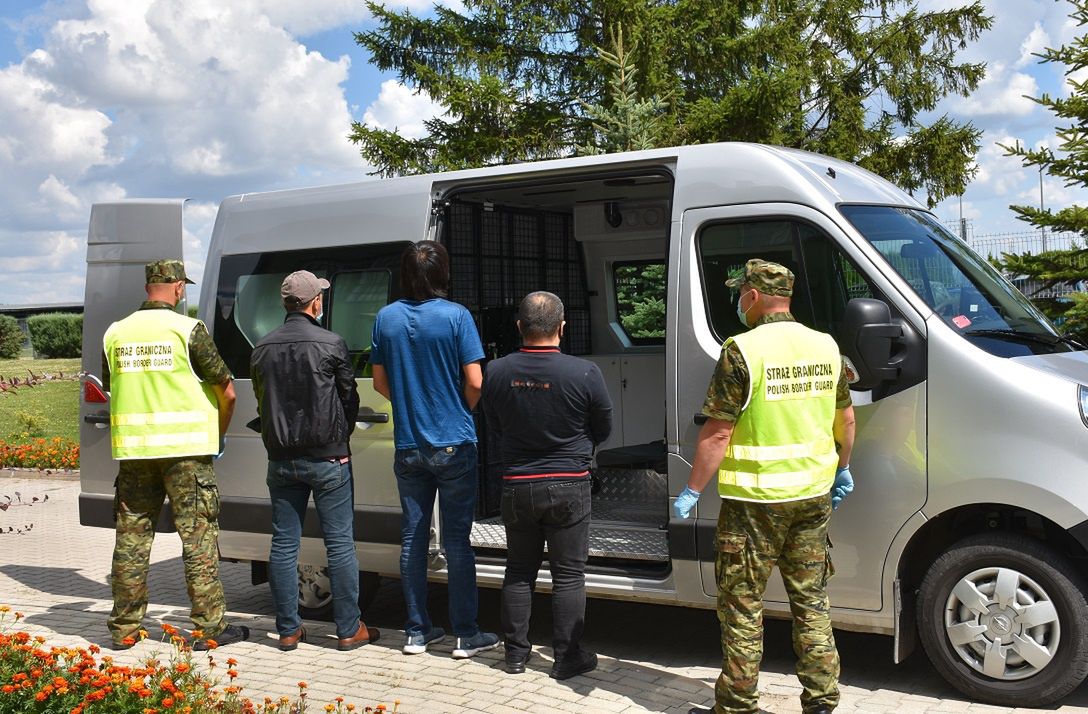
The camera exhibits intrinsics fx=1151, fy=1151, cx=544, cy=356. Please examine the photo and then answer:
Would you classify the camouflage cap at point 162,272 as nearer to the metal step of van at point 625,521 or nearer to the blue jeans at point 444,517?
the blue jeans at point 444,517

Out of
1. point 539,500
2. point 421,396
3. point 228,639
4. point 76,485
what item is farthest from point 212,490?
point 76,485

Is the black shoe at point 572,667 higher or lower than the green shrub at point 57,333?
lower

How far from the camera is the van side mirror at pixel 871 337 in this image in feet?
15.8

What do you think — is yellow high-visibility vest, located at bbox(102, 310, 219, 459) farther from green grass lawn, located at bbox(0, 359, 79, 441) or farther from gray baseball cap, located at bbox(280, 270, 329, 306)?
green grass lawn, located at bbox(0, 359, 79, 441)

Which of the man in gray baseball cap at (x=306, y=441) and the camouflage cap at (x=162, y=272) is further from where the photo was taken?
the camouflage cap at (x=162, y=272)

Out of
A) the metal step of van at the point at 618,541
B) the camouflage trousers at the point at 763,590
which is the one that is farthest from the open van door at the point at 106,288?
the camouflage trousers at the point at 763,590

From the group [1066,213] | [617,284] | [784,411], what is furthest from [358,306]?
[1066,213]

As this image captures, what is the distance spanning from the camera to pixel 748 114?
19.0 m

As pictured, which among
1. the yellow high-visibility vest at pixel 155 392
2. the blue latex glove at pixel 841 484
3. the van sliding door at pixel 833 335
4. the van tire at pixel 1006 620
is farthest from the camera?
the yellow high-visibility vest at pixel 155 392

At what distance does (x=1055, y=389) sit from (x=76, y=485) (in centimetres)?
1251

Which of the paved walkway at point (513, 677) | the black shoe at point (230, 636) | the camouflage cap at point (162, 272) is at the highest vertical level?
the camouflage cap at point (162, 272)

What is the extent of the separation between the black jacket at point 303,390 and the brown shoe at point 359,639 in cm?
101

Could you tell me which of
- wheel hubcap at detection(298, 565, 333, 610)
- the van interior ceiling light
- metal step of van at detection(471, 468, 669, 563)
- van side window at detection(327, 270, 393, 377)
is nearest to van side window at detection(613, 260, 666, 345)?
the van interior ceiling light

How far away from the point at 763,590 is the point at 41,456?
42.9ft
